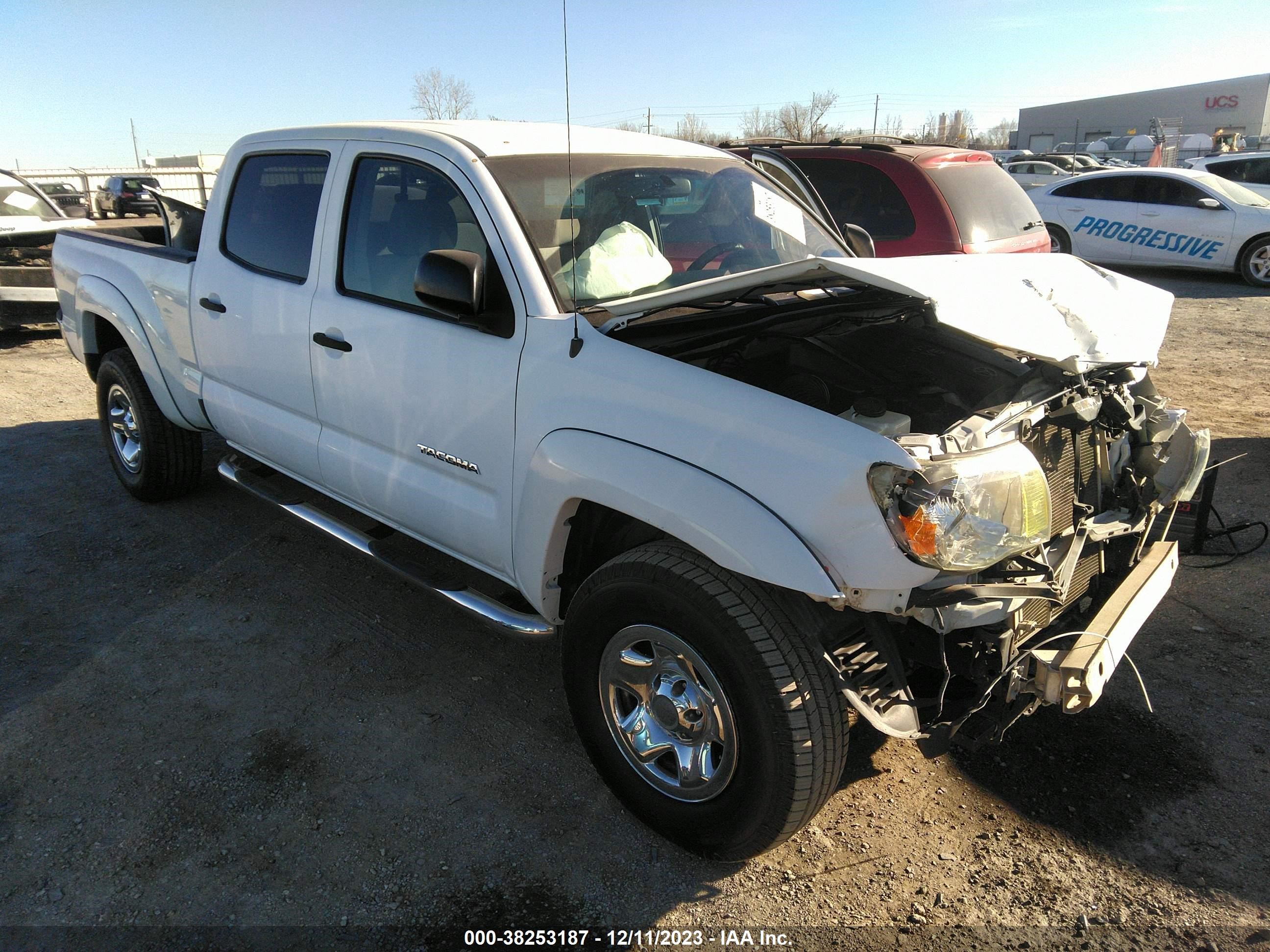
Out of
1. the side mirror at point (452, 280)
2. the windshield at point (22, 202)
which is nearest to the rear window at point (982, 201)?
the side mirror at point (452, 280)

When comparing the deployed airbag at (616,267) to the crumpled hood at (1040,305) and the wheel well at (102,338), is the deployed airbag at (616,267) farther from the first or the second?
the wheel well at (102,338)

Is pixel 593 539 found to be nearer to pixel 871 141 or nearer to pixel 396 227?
pixel 396 227

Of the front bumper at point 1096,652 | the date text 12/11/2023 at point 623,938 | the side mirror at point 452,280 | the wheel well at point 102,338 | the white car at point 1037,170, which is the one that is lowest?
the date text 12/11/2023 at point 623,938

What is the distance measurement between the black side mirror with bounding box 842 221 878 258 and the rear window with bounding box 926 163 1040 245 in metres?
2.06

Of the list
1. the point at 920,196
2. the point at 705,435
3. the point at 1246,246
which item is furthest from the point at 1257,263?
the point at 705,435

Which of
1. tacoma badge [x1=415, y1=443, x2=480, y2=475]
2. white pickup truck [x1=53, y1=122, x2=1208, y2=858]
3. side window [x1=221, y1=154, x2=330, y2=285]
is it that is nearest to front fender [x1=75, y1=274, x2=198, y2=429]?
white pickup truck [x1=53, y1=122, x2=1208, y2=858]

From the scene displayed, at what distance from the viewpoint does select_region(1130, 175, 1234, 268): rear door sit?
12.0m

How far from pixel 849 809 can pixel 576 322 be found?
5.86 feet

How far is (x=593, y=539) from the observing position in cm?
281

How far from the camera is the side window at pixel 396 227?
305cm

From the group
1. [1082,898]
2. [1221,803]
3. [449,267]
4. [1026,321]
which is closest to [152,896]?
[449,267]

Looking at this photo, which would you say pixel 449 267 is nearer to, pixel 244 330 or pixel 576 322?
pixel 576 322

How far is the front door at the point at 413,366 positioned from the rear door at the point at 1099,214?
1264cm

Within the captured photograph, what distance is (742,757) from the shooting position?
2320 mm
